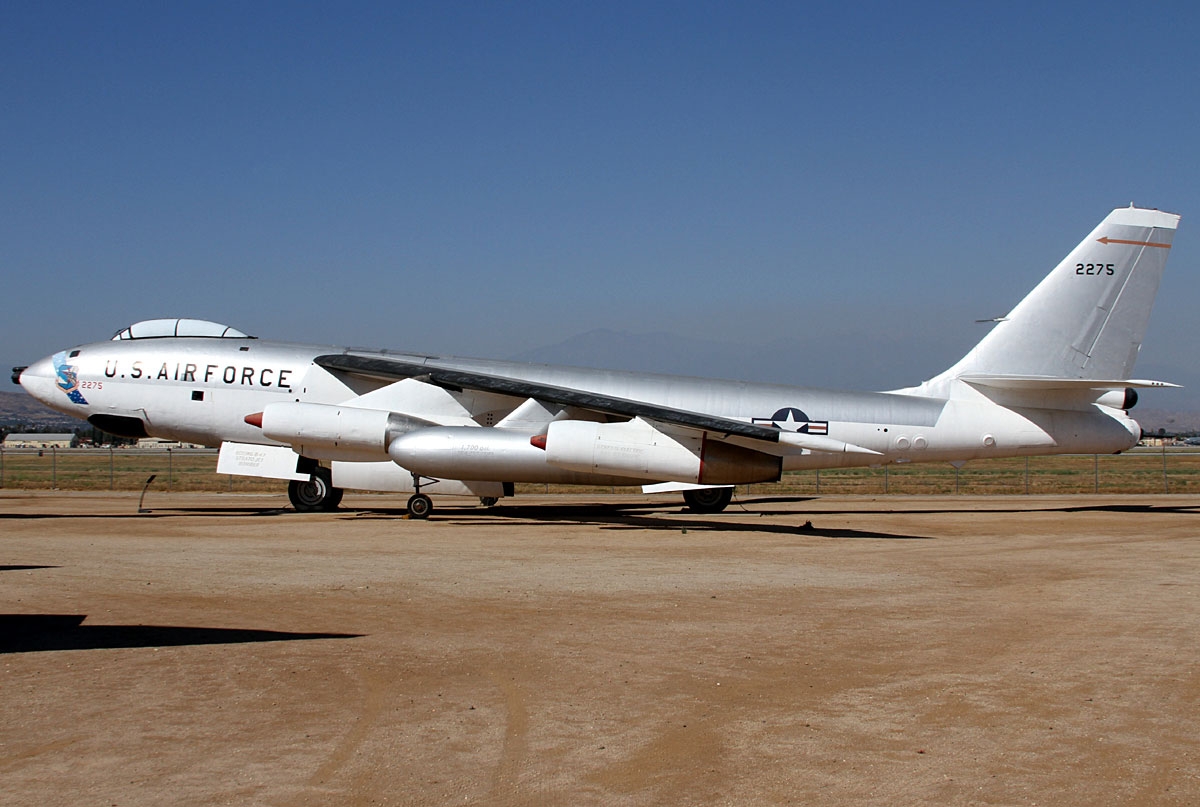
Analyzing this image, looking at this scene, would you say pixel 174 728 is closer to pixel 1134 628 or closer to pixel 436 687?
pixel 436 687

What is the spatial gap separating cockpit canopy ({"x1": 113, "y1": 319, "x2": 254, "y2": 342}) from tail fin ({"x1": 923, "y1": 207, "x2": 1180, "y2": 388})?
15802 millimetres

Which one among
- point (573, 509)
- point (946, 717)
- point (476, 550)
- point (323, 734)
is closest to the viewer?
point (323, 734)

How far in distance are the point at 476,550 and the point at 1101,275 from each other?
1412 centimetres

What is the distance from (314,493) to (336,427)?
10.4 feet

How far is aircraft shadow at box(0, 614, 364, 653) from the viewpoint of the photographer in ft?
26.0

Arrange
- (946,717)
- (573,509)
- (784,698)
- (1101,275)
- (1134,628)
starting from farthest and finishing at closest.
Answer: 1. (573,509)
2. (1101,275)
3. (1134,628)
4. (784,698)
5. (946,717)

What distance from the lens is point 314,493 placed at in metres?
22.3

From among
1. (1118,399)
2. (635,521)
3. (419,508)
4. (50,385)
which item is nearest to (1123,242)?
(1118,399)

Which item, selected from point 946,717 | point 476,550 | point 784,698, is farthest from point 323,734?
point 476,550

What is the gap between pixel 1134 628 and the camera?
9.01m

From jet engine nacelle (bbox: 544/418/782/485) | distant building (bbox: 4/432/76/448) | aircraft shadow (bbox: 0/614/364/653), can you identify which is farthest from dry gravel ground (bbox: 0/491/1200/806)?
distant building (bbox: 4/432/76/448)

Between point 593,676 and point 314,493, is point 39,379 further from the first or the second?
point 593,676

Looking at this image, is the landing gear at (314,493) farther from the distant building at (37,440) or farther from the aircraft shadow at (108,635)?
the distant building at (37,440)

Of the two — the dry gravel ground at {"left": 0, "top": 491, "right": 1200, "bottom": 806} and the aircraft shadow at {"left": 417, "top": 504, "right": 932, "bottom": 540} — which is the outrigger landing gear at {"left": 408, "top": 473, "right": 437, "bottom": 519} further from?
the dry gravel ground at {"left": 0, "top": 491, "right": 1200, "bottom": 806}
